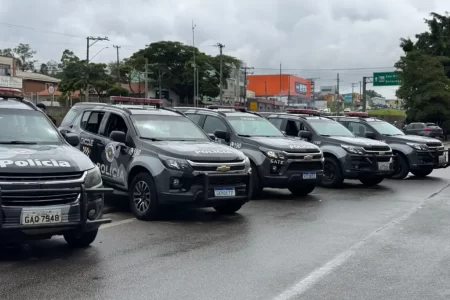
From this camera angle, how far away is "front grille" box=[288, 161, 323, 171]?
1189 cm

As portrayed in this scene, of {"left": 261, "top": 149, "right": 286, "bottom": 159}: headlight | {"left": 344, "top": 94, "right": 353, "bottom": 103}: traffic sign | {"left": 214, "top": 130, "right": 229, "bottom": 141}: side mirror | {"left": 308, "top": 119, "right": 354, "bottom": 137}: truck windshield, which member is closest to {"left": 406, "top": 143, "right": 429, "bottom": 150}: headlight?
{"left": 308, "top": 119, "right": 354, "bottom": 137}: truck windshield

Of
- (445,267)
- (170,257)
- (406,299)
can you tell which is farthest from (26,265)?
(445,267)

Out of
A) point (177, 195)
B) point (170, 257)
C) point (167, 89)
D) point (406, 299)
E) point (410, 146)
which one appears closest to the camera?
point (406, 299)

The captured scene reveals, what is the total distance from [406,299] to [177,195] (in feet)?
14.2

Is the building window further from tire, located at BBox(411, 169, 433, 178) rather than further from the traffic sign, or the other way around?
the traffic sign

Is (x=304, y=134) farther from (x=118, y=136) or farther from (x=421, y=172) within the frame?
(x=118, y=136)

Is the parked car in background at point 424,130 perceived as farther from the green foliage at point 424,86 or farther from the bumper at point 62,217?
the bumper at point 62,217

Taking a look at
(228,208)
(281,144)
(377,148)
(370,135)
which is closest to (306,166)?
(281,144)

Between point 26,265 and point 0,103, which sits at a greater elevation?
point 0,103

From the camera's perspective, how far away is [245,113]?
1359cm

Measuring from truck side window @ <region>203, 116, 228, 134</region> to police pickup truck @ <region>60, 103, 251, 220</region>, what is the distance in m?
2.03

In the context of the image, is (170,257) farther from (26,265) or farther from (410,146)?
(410,146)

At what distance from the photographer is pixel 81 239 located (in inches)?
286

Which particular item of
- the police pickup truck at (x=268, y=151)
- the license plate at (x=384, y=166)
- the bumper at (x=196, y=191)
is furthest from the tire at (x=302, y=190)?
the bumper at (x=196, y=191)
